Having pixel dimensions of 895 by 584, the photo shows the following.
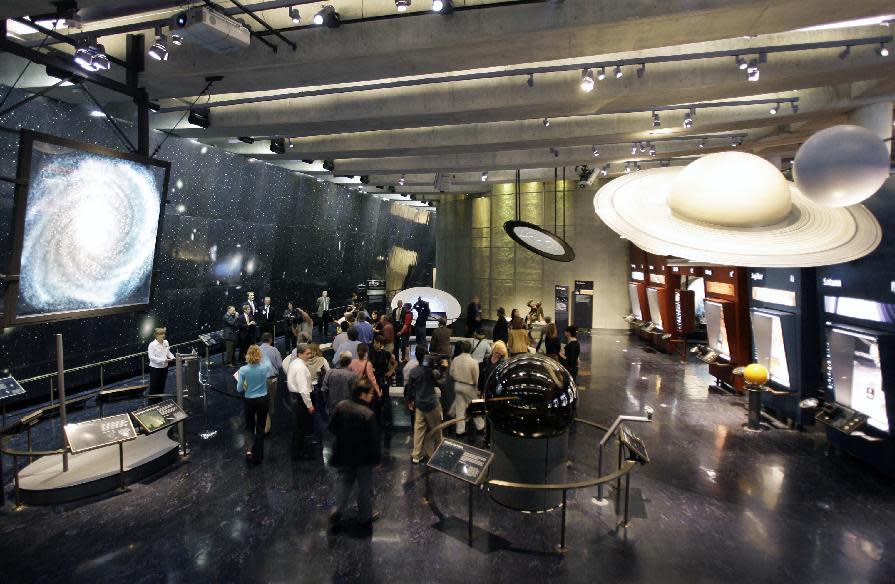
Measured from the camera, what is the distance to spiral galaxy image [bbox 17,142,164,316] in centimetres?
640

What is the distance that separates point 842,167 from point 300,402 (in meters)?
6.57

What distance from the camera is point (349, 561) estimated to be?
484 cm

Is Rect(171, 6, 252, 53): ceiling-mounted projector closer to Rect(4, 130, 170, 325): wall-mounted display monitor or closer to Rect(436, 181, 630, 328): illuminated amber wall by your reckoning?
Rect(4, 130, 170, 325): wall-mounted display monitor

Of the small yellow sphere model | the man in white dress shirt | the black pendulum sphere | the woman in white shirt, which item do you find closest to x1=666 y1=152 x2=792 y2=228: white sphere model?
the black pendulum sphere

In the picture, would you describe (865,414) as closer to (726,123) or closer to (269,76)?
(726,123)

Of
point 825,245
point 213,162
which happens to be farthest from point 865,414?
point 213,162

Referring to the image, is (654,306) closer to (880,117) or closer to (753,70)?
(880,117)

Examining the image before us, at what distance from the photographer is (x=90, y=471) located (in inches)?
255

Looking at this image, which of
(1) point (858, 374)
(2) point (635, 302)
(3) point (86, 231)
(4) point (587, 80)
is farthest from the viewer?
(2) point (635, 302)

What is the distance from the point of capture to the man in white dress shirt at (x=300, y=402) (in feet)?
23.4

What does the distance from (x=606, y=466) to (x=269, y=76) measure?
786 cm

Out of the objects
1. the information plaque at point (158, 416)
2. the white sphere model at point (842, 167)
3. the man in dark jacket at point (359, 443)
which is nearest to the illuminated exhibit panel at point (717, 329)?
the man in dark jacket at point (359, 443)

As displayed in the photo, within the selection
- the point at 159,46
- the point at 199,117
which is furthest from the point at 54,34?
the point at 199,117

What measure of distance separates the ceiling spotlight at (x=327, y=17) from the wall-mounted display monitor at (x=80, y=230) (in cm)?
348
